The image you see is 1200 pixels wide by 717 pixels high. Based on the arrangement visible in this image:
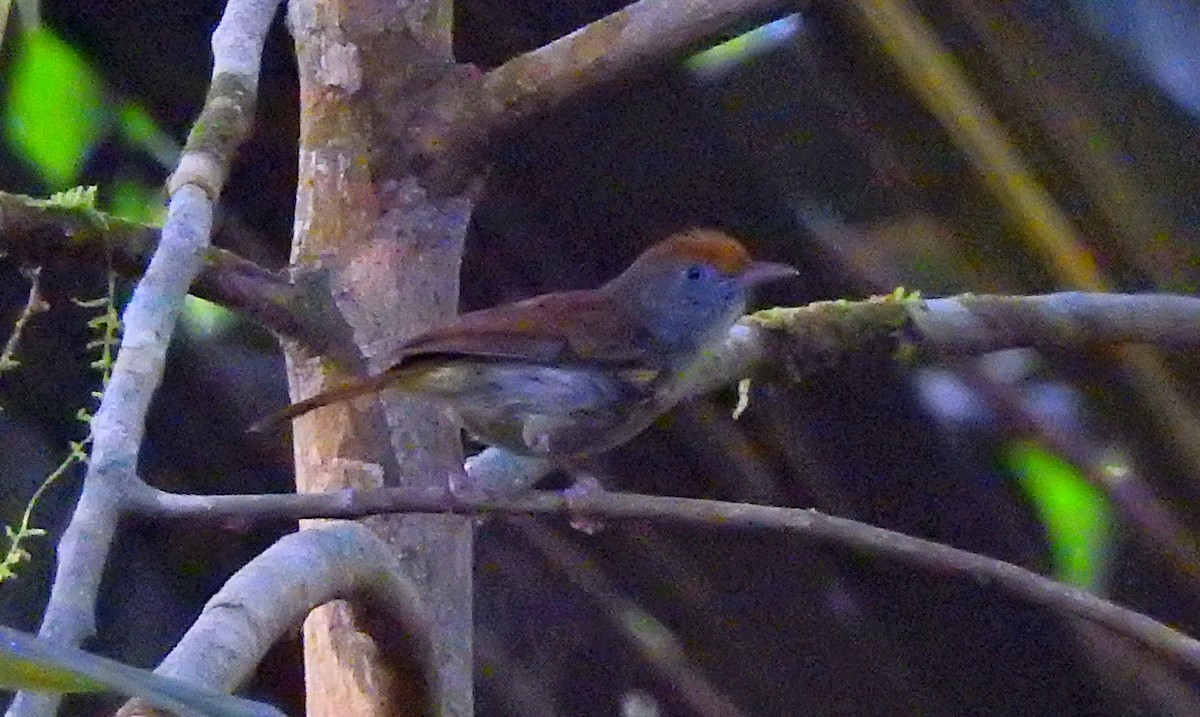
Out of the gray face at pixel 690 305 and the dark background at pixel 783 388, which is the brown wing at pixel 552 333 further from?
the dark background at pixel 783 388

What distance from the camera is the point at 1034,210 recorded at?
2.64m

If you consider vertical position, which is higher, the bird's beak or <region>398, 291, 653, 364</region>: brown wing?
the bird's beak

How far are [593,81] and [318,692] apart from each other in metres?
0.88

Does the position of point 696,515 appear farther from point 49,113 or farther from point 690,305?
point 49,113

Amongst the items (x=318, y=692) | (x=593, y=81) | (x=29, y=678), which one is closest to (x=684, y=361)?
(x=593, y=81)

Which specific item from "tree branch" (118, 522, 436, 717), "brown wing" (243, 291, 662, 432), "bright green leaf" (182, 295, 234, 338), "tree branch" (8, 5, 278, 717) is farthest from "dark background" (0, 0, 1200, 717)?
"tree branch" (118, 522, 436, 717)

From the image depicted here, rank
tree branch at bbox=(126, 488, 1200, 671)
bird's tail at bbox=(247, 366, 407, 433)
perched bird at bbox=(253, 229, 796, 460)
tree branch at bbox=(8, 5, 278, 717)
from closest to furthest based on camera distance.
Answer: tree branch at bbox=(8, 5, 278, 717), tree branch at bbox=(126, 488, 1200, 671), bird's tail at bbox=(247, 366, 407, 433), perched bird at bbox=(253, 229, 796, 460)

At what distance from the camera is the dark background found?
261 centimetres

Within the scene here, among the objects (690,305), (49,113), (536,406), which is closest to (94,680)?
(536,406)

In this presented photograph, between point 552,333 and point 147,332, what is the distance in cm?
75

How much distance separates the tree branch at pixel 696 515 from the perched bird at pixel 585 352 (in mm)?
415

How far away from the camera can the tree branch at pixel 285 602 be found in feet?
3.34

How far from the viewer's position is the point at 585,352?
6.38 feet

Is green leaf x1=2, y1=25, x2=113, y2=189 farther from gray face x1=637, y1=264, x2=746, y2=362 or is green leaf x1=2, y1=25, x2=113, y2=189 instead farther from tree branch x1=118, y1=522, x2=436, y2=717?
tree branch x1=118, y1=522, x2=436, y2=717
